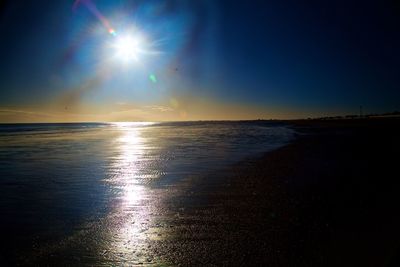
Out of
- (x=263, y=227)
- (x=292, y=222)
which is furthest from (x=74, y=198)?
(x=292, y=222)

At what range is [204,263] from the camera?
195 inches

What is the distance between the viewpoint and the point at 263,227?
6.61 m

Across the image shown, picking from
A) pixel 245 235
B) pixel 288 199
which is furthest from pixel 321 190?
pixel 245 235

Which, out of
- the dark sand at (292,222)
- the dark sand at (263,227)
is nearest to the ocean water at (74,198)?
the dark sand at (263,227)

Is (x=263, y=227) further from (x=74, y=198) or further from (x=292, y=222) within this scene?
(x=74, y=198)

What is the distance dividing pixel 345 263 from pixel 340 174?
26.5 ft

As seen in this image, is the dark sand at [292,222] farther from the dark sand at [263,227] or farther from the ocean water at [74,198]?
the ocean water at [74,198]

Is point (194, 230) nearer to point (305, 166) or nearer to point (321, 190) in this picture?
point (321, 190)

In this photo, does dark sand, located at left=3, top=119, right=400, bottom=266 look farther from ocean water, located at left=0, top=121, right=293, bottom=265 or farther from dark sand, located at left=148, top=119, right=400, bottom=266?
ocean water, located at left=0, top=121, right=293, bottom=265

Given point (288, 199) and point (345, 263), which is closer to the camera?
point (345, 263)

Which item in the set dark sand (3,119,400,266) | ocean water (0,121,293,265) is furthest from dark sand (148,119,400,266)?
ocean water (0,121,293,265)

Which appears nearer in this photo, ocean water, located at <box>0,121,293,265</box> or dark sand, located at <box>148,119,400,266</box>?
dark sand, located at <box>148,119,400,266</box>

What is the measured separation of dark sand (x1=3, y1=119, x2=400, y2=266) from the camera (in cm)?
515

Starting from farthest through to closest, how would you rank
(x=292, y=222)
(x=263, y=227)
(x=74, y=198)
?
(x=74, y=198) < (x=292, y=222) < (x=263, y=227)
